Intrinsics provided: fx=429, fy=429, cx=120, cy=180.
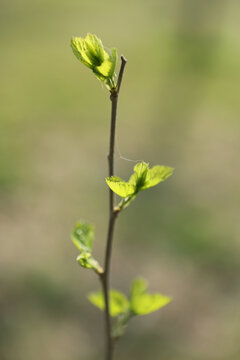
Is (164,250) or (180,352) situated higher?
(164,250)

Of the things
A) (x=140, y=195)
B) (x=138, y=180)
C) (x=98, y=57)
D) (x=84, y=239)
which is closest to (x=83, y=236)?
(x=84, y=239)

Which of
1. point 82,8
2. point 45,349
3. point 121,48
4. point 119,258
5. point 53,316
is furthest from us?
point 82,8

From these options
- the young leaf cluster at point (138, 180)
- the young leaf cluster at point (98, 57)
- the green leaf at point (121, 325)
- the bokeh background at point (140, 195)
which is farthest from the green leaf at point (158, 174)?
the bokeh background at point (140, 195)

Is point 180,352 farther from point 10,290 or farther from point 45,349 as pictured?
point 10,290

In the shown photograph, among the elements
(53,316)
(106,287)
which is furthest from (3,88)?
(106,287)

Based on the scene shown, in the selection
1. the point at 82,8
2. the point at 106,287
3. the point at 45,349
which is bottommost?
the point at 45,349

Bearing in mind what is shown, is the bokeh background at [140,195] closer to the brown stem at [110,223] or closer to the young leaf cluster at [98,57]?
the brown stem at [110,223]

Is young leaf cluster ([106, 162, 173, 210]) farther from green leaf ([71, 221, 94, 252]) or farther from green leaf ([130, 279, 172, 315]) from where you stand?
green leaf ([130, 279, 172, 315])
